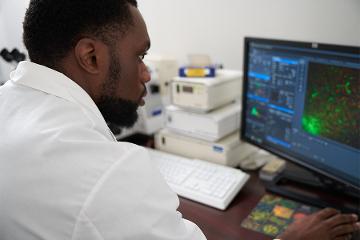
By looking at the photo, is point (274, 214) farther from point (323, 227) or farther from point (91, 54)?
point (91, 54)

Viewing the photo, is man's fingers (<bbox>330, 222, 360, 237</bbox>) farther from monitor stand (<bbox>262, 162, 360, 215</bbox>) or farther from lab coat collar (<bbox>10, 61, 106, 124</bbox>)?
lab coat collar (<bbox>10, 61, 106, 124</bbox>)

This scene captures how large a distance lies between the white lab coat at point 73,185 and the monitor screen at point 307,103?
55 cm

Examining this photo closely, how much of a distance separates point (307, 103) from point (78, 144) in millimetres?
704

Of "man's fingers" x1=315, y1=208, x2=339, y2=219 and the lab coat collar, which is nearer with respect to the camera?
the lab coat collar

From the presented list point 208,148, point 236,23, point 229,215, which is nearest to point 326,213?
point 229,215

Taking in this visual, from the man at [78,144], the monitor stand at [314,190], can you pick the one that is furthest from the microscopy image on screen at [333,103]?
the man at [78,144]

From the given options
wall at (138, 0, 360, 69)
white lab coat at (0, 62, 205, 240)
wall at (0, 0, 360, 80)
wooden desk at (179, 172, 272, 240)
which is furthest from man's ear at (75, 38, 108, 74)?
wall at (138, 0, 360, 69)

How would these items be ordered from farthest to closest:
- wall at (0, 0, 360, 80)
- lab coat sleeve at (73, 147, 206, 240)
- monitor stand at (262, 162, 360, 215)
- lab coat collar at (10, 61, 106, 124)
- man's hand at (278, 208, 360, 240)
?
wall at (0, 0, 360, 80), monitor stand at (262, 162, 360, 215), man's hand at (278, 208, 360, 240), lab coat collar at (10, 61, 106, 124), lab coat sleeve at (73, 147, 206, 240)

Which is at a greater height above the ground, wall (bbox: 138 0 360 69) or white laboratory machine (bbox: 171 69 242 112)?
wall (bbox: 138 0 360 69)

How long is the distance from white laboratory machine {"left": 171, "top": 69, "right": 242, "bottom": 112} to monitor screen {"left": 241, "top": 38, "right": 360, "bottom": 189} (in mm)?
114

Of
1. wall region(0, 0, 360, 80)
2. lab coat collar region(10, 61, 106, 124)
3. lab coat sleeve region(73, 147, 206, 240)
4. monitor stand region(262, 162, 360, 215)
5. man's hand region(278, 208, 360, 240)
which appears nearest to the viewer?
lab coat sleeve region(73, 147, 206, 240)

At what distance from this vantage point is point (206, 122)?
1.29m

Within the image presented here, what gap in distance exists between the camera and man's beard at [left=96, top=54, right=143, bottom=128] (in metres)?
→ 0.80

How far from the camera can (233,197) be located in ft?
3.53
